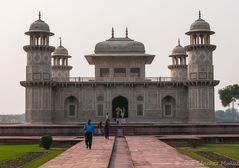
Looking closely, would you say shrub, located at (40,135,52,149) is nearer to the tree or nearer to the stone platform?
the stone platform

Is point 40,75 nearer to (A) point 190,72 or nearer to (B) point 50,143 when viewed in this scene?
(A) point 190,72

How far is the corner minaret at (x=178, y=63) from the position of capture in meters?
52.8

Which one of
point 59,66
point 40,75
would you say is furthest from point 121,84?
point 59,66

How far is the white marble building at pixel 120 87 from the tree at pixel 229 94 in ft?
93.1

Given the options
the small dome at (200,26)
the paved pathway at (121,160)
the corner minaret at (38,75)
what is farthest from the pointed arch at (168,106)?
the paved pathway at (121,160)

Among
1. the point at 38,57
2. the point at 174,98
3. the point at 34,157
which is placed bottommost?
the point at 34,157

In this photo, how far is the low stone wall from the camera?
29453 mm

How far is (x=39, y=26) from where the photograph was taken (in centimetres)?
4181

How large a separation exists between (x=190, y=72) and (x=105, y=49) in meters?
8.48

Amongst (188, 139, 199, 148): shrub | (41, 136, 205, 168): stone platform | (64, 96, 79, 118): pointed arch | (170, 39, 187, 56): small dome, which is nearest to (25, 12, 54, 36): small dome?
(64, 96, 79, 118): pointed arch

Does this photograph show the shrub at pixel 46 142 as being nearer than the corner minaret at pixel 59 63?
Yes

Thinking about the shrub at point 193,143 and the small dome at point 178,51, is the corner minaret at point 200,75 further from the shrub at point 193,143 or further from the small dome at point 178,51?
the shrub at point 193,143

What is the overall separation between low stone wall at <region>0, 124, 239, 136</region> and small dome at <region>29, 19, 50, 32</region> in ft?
44.3

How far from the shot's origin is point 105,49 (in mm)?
45000
